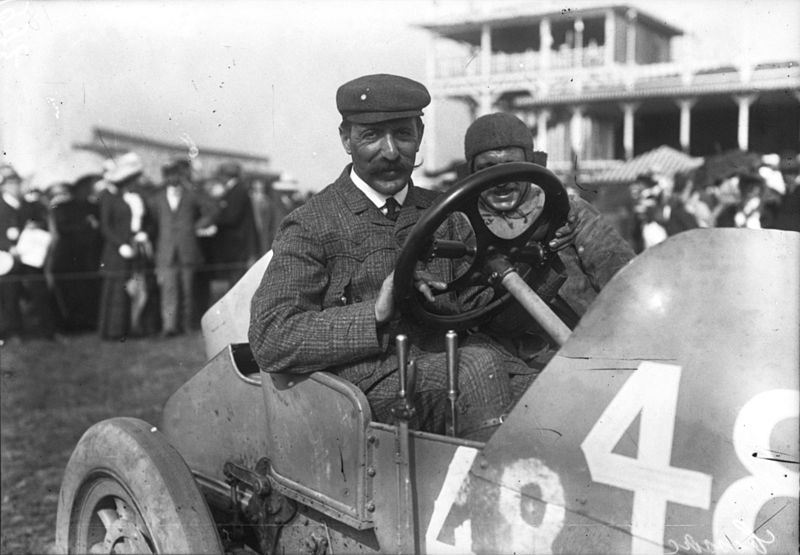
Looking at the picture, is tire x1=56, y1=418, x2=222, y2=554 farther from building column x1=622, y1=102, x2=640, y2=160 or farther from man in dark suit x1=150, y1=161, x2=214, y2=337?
building column x1=622, y1=102, x2=640, y2=160

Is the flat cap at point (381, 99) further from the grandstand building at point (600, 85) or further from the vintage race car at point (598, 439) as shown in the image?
the vintage race car at point (598, 439)

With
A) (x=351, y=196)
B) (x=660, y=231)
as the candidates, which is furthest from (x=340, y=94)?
(x=660, y=231)

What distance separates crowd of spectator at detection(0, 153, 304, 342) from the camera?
1152cm

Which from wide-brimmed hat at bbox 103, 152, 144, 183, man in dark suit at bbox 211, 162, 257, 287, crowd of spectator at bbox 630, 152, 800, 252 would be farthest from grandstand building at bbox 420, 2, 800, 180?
wide-brimmed hat at bbox 103, 152, 144, 183

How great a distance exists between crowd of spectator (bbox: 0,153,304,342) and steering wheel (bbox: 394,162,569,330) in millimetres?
9272

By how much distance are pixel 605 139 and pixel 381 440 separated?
20202mm

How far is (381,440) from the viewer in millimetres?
2334

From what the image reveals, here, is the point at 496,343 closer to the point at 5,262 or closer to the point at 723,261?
the point at 723,261

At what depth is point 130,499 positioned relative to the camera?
2.77 m

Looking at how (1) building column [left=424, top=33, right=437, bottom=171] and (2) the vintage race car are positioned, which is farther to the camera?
(1) building column [left=424, top=33, right=437, bottom=171]

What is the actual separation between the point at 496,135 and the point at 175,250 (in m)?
8.52

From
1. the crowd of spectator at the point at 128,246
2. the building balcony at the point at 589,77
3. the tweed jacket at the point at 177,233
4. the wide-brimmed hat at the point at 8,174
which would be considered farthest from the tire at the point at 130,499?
the wide-brimmed hat at the point at 8,174
